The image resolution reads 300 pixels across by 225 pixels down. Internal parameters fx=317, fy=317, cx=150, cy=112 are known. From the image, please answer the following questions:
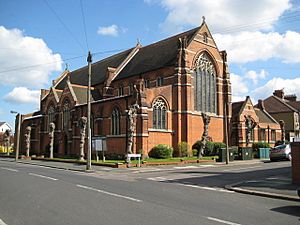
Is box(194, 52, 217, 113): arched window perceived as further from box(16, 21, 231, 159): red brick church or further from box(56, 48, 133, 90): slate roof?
box(56, 48, 133, 90): slate roof

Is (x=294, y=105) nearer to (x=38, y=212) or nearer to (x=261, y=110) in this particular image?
(x=261, y=110)

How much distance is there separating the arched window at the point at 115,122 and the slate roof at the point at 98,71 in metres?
13.3

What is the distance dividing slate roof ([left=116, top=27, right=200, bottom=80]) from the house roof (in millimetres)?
33710

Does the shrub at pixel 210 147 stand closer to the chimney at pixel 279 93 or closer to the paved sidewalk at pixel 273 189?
the paved sidewalk at pixel 273 189

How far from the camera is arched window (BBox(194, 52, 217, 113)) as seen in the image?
4134 centimetres

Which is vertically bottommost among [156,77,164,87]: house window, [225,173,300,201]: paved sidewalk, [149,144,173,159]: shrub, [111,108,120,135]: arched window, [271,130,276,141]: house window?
[225,173,300,201]: paved sidewalk

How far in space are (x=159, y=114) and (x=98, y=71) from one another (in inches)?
860

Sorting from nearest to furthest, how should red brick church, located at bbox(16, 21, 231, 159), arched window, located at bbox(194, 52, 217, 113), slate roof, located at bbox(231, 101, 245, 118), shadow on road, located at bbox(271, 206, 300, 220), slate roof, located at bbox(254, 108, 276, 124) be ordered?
shadow on road, located at bbox(271, 206, 300, 220) < red brick church, located at bbox(16, 21, 231, 159) < arched window, located at bbox(194, 52, 217, 113) < slate roof, located at bbox(231, 101, 245, 118) < slate roof, located at bbox(254, 108, 276, 124)

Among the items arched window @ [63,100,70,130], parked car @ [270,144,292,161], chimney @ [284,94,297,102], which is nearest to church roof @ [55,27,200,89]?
arched window @ [63,100,70,130]

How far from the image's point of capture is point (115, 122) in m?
37.5

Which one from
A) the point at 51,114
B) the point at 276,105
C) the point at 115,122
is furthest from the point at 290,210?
the point at 276,105

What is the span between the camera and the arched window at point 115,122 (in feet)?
122

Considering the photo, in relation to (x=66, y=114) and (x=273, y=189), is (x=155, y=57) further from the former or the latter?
(x=273, y=189)

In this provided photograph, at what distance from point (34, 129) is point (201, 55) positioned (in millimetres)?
31573
